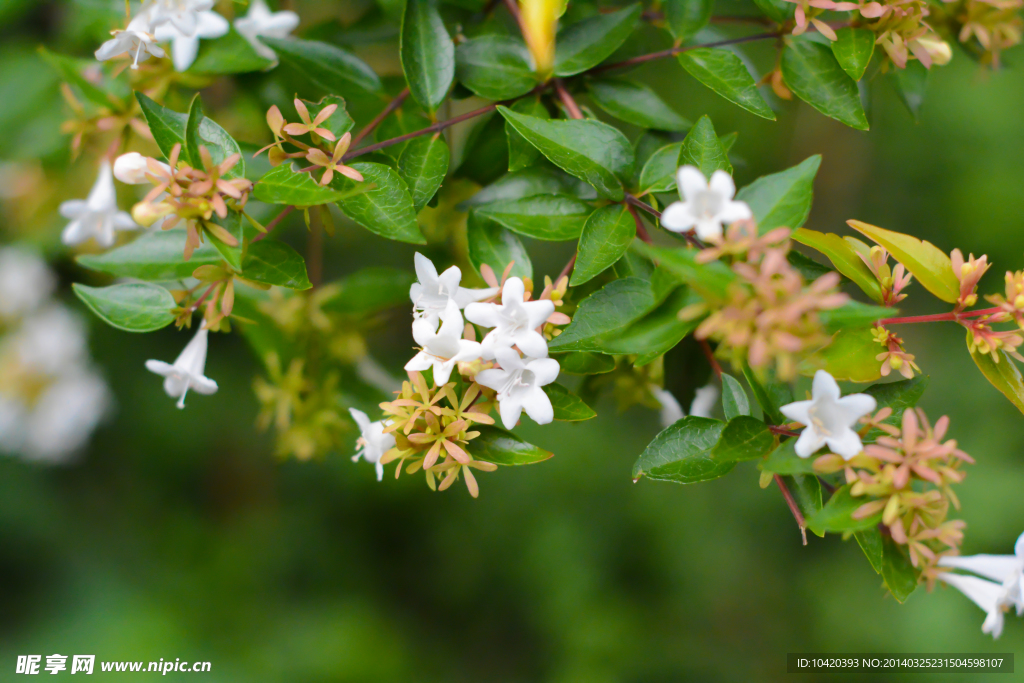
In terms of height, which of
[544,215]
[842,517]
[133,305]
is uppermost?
[544,215]

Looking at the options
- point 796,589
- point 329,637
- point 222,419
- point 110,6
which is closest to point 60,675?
point 329,637

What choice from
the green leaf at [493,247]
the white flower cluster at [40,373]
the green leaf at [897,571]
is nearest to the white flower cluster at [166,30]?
the green leaf at [493,247]

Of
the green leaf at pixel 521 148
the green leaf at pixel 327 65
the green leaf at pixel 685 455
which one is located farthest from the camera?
the green leaf at pixel 327 65

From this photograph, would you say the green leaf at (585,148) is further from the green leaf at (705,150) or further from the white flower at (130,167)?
the white flower at (130,167)

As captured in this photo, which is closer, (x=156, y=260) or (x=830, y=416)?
(x=830, y=416)

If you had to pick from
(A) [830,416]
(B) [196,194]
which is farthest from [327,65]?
(A) [830,416]

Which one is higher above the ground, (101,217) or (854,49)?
(854,49)

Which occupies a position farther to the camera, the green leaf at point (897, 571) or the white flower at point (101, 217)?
the white flower at point (101, 217)

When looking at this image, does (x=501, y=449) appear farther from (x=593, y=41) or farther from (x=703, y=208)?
(x=593, y=41)
